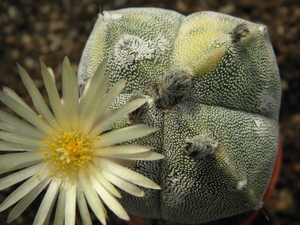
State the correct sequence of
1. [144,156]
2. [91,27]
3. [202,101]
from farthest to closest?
[91,27] < [202,101] < [144,156]

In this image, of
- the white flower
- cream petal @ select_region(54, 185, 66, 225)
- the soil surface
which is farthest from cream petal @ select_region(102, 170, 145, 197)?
the soil surface

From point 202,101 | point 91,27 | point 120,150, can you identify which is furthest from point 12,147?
point 91,27

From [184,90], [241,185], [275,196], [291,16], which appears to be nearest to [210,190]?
[241,185]

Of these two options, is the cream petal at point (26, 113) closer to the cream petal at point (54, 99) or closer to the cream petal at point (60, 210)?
the cream petal at point (54, 99)

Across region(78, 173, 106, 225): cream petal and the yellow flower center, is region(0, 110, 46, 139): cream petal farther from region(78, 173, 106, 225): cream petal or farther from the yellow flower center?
region(78, 173, 106, 225): cream petal

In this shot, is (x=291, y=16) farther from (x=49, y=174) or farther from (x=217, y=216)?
(x=49, y=174)

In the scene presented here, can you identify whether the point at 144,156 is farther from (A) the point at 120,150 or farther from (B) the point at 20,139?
(B) the point at 20,139
